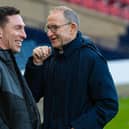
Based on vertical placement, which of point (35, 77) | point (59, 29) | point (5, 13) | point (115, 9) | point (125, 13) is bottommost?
point (125, 13)

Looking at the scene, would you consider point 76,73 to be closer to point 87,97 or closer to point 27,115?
point 87,97

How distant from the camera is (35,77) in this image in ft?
14.6

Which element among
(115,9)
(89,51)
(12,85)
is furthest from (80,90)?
(115,9)

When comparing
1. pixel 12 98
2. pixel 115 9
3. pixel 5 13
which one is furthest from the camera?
pixel 115 9

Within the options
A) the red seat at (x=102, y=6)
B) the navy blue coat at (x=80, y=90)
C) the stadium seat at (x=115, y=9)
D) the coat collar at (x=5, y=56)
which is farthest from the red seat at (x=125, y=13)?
the coat collar at (x=5, y=56)

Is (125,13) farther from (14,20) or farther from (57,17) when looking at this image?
(14,20)

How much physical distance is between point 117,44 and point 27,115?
11.0 meters

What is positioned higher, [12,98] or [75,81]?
[12,98]

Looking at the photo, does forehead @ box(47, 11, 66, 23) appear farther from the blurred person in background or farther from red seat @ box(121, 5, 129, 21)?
red seat @ box(121, 5, 129, 21)

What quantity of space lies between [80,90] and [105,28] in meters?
12.9

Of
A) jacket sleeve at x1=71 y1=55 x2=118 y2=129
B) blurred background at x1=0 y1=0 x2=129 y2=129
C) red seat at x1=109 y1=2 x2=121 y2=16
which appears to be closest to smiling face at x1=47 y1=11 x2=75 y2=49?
jacket sleeve at x1=71 y1=55 x2=118 y2=129

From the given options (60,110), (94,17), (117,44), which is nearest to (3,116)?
(60,110)

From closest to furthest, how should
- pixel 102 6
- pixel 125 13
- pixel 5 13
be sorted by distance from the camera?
pixel 5 13 → pixel 102 6 → pixel 125 13

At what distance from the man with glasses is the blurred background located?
2.88 meters
